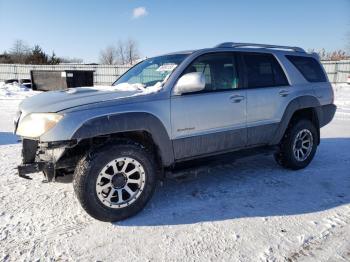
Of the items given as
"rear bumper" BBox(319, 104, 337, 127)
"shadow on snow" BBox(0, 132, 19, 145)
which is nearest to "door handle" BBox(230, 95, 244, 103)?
"rear bumper" BBox(319, 104, 337, 127)

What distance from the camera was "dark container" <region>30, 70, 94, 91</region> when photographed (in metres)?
15.7

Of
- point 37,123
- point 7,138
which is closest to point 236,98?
point 37,123

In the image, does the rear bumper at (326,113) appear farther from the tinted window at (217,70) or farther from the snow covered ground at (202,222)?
the tinted window at (217,70)

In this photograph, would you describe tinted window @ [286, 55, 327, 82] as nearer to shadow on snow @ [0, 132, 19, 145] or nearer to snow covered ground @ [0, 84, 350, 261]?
snow covered ground @ [0, 84, 350, 261]

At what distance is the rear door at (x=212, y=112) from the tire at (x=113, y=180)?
464 millimetres

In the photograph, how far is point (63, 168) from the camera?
121 inches

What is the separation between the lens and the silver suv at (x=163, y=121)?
2.97m

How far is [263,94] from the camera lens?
414 centimetres

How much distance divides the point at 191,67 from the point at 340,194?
2376 millimetres

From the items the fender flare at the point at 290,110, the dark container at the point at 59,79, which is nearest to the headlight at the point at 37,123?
the fender flare at the point at 290,110

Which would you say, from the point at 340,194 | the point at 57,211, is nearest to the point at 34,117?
the point at 57,211

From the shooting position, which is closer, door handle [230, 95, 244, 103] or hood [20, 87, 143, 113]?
hood [20, 87, 143, 113]

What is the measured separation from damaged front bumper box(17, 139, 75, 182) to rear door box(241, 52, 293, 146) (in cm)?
231

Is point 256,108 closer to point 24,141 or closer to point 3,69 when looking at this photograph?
point 24,141
